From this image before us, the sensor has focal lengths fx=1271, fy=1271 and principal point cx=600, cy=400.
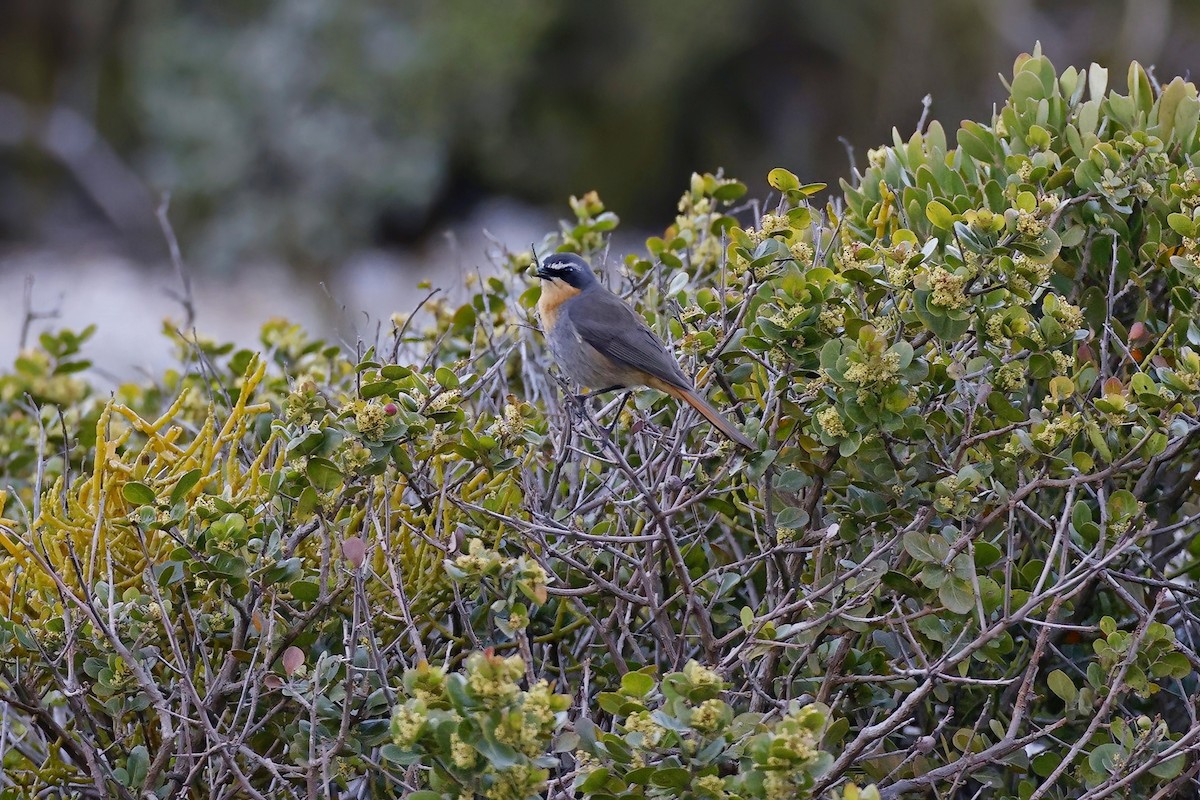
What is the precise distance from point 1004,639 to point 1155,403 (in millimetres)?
435

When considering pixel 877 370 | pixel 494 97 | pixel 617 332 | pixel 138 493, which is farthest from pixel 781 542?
pixel 494 97

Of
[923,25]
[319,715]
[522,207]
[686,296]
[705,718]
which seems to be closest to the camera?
[705,718]

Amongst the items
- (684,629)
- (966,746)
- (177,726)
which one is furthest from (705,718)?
(177,726)

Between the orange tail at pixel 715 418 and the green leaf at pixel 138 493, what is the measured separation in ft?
2.97

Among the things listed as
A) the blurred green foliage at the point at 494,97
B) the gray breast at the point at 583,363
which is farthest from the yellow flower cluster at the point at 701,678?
the blurred green foliage at the point at 494,97

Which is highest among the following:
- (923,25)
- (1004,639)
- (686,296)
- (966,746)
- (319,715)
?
(923,25)

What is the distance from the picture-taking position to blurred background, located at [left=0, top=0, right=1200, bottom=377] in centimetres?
1064

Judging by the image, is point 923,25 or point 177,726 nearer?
point 177,726

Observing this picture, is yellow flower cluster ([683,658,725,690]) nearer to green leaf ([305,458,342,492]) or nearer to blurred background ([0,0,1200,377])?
green leaf ([305,458,342,492])

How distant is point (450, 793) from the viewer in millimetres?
1565

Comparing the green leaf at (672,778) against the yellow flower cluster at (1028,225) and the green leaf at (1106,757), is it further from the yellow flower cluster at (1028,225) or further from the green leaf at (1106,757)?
the yellow flower cluster at (1028,225)

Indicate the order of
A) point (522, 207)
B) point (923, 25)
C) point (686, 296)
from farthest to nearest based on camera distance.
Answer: point (522, 207), point (923, 25), point (686, 296)

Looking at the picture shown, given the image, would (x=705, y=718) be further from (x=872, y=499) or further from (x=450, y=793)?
(x=872, y=499)

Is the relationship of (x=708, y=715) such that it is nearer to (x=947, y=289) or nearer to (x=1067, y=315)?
(x=947, y=289)
